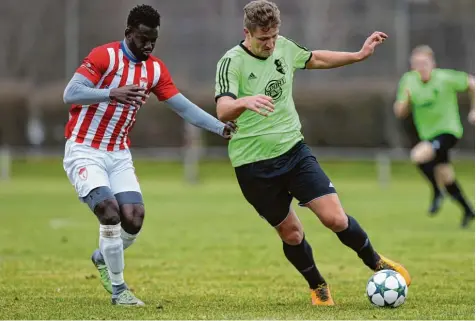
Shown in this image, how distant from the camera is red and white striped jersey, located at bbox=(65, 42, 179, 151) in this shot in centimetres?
894

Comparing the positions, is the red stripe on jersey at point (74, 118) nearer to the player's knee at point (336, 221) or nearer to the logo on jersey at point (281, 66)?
the logo on jersey at point (281, 66)

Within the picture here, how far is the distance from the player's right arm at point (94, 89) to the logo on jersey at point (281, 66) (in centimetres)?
108

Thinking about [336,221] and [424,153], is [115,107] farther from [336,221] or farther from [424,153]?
[424,153]

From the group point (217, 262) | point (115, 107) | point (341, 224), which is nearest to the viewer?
point (341, 224)

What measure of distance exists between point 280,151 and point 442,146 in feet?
30.8

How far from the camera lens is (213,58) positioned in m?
39.5

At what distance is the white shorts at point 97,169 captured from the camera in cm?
888

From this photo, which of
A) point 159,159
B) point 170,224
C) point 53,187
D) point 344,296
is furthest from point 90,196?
point 159,159

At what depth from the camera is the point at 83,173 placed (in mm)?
8914

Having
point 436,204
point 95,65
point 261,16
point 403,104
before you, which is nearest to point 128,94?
point 95,65

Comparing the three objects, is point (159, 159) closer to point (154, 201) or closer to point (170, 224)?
point (154, 201)

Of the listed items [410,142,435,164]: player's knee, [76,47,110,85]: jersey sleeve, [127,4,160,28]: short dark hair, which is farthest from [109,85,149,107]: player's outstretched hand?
[410,142,435,164]: player's knee

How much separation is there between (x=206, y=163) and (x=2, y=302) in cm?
2896

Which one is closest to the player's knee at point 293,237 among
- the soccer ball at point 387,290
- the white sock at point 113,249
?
the soccer ball at point 387,290
